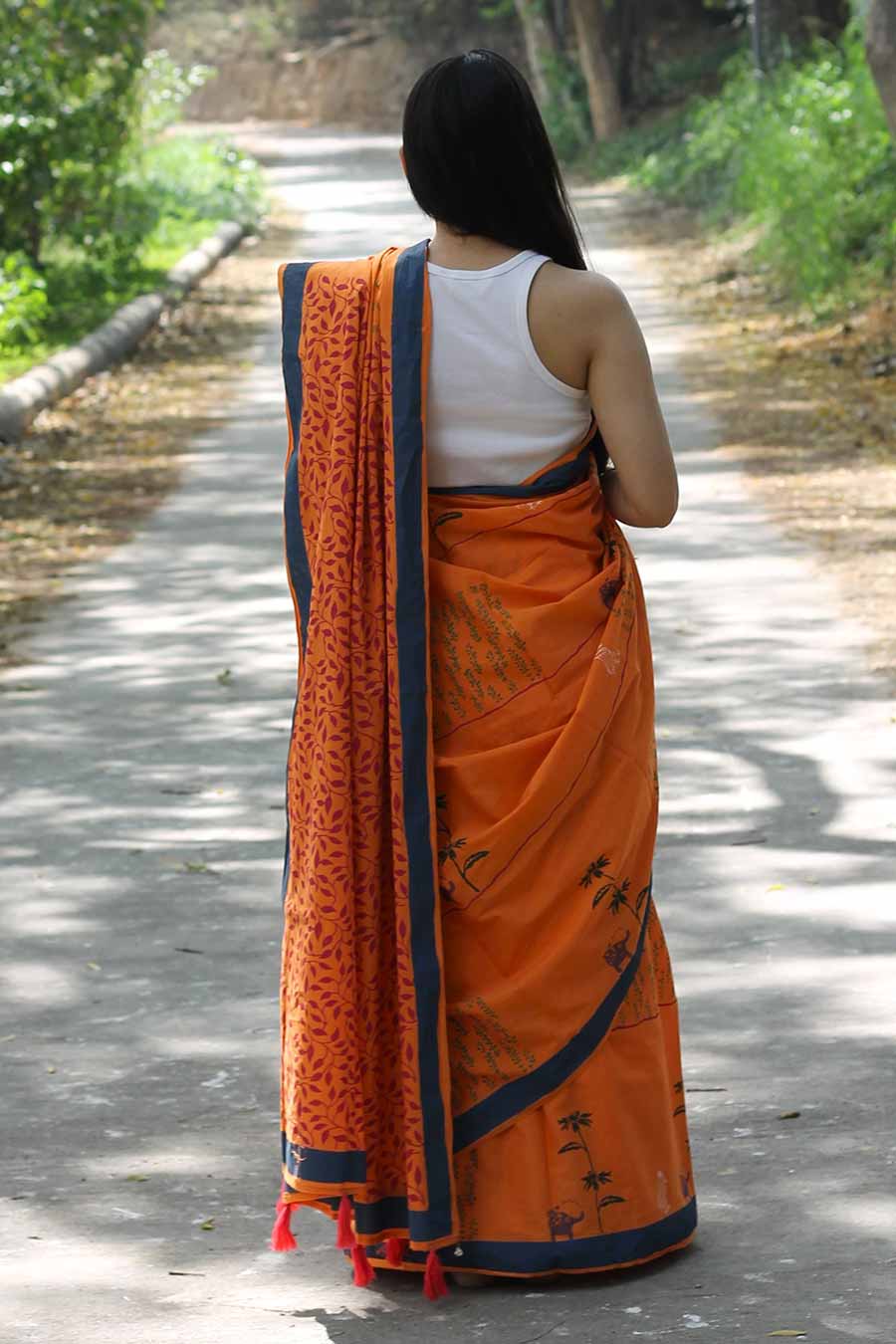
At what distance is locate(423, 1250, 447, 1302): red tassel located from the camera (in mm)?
3417

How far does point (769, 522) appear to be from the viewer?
10.1 metres

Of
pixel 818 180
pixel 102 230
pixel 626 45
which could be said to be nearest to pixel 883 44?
pixel 818 180

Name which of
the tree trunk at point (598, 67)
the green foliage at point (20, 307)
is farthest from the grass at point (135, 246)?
the tree trunk at point (598, 67)

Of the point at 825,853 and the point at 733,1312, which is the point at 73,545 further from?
the point at 733,1312

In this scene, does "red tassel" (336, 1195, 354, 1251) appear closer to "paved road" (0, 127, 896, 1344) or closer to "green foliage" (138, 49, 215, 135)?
"paved road" (0, 127, 896, 1344)

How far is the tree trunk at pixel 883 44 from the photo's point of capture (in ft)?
43.5

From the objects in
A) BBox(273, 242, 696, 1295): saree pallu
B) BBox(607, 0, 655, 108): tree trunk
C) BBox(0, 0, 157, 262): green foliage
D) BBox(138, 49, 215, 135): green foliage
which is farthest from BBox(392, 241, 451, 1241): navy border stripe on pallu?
BBox(607, 0, 655, 108): tree trunk

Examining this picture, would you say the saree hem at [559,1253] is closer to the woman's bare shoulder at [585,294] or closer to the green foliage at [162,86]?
the woman's bare shoulder at [585,294]

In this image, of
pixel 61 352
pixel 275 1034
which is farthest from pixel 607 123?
pixel 275 1034

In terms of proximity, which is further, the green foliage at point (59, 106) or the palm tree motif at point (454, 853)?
the green foliage at point (59, 106)

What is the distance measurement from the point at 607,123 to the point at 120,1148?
35607 millimetres

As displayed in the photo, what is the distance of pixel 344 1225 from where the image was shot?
3463mm

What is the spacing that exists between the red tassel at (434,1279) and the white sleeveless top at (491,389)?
121cm

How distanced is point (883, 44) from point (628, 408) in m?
10.8
